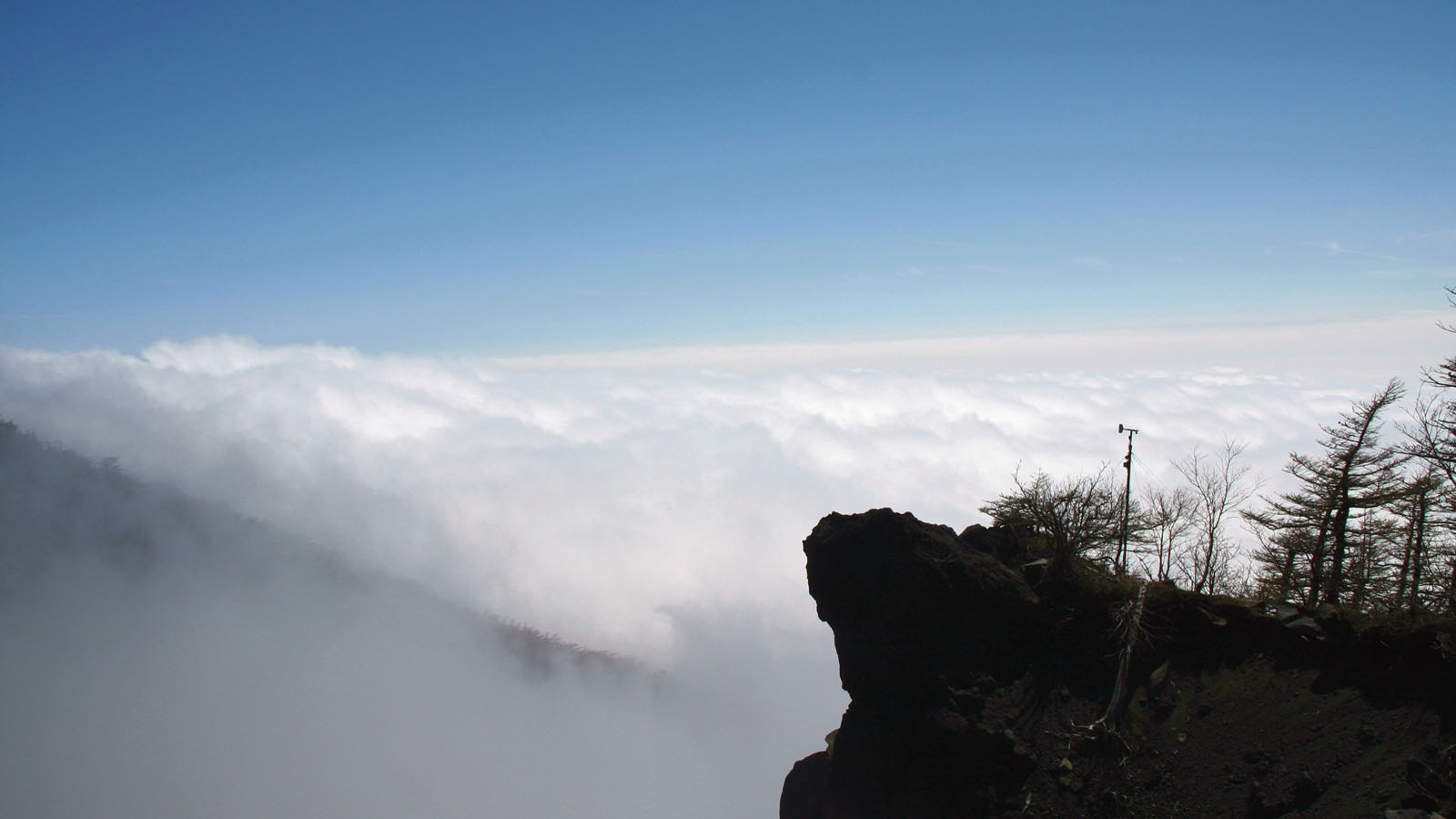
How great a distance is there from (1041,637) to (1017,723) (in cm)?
314

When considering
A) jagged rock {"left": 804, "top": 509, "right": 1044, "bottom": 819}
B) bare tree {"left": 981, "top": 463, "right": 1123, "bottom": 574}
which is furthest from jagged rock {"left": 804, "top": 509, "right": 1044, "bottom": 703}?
bare tree {"left": 981, "top": 463, "right": 1123, "bottom": 574}

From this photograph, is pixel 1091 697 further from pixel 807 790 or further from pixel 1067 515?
pixel 807 790

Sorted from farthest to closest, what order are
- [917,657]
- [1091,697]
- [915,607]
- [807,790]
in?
[807,790]
[915,607]
[917,657]
[1091,697]

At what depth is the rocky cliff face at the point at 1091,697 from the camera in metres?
17.7

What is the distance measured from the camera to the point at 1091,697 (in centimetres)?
2209

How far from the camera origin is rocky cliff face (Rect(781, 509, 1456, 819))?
17.7m

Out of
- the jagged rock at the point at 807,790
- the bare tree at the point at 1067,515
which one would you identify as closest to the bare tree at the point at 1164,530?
the bare tree at the point at 1067,515

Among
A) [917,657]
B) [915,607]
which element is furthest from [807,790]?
[915,607]

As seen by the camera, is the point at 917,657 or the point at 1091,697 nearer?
the point at 1091,697

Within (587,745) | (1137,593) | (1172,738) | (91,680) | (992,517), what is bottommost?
(91,680)

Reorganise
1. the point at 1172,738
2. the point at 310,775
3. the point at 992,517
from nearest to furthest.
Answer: the point at 1172,738
the point at 992,517
the point at 310,775

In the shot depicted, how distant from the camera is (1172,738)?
20422 millimetres

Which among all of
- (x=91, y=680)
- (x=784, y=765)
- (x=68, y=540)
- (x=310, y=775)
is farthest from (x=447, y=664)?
(x=68, y=540)

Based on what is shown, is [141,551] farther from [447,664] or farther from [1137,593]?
[1137,593]
